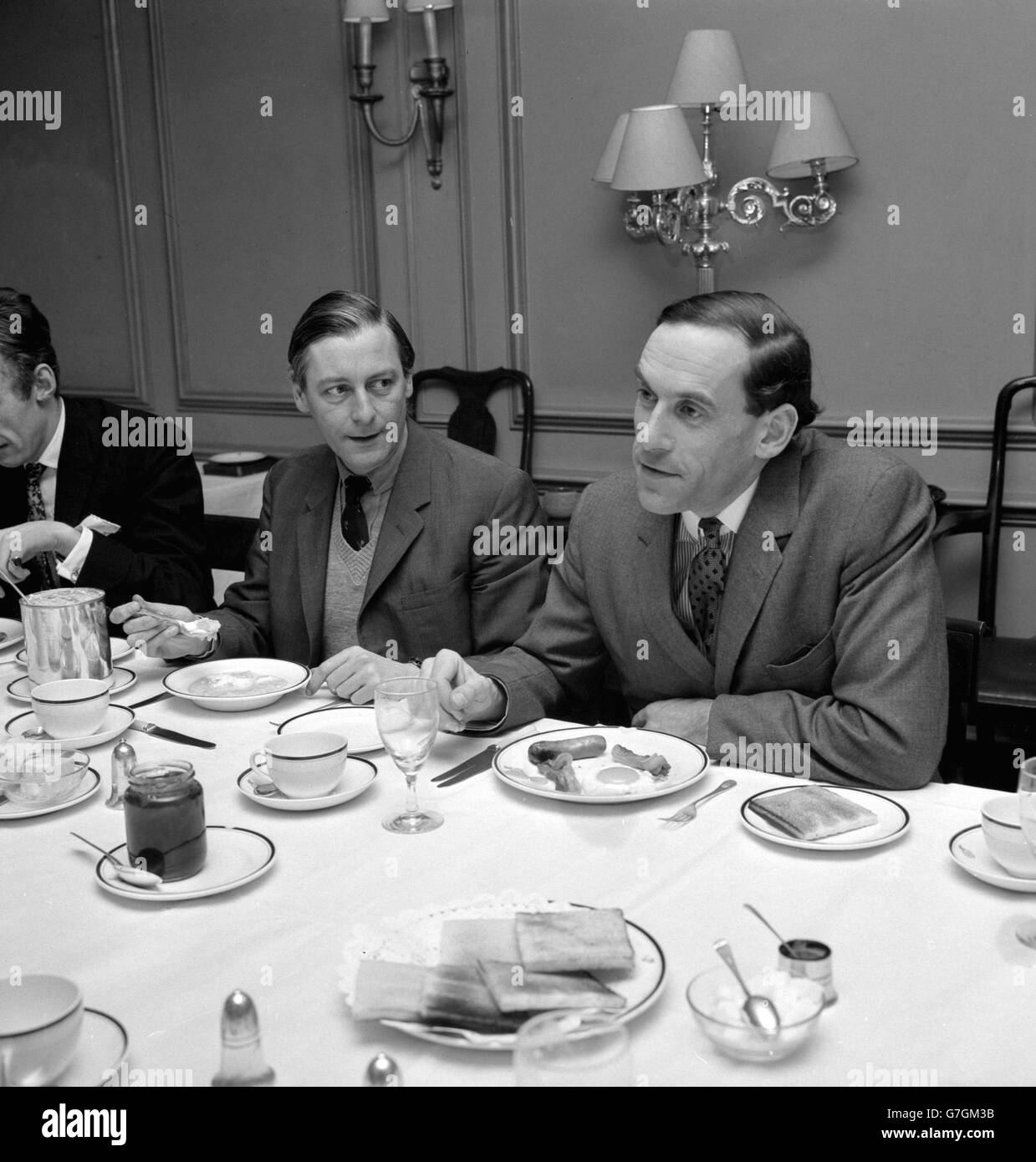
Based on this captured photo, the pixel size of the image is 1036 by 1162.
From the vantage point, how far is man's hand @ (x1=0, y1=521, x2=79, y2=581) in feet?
7.63

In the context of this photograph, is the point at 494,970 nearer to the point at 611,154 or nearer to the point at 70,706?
the point at 70,706

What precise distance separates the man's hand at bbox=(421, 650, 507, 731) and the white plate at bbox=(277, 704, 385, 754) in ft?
0.34

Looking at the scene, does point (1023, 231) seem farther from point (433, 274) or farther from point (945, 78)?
point (433, 274)

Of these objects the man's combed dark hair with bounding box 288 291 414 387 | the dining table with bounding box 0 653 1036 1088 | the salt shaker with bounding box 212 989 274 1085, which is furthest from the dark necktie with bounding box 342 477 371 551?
the salt shaker with bounding box 212 989 274 1085

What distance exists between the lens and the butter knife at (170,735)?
Answer: 1.74 metres

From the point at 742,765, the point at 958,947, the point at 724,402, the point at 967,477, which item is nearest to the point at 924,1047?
the point at 958,947

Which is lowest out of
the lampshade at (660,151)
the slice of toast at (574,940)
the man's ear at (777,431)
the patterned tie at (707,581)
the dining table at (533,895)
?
the dining table at (533,895)

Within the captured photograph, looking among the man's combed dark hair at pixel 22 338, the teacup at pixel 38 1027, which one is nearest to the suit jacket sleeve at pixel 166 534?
the man's combed dark hair at pixel 22 338

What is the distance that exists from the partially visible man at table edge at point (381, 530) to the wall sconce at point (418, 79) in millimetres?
2014

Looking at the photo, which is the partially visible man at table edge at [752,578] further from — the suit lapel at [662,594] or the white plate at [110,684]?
the white plate at [110,684]

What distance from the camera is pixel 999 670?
2.85m

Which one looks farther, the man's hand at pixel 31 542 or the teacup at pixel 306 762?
the man's hand at pixel 31 542

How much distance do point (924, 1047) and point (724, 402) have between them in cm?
108

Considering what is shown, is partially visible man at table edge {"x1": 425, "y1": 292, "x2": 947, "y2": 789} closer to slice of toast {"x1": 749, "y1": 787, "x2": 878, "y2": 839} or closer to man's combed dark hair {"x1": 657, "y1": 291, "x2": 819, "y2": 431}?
man's combed dark hair {"x1": 657, "y1": 291, "x2": 819, "y2": 431}
